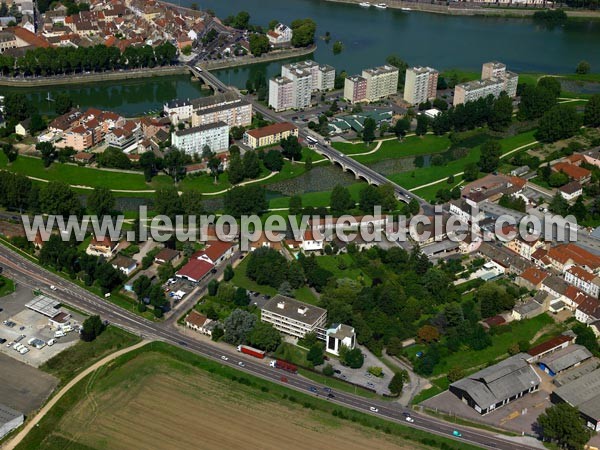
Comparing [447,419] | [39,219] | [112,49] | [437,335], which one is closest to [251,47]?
[112,49]

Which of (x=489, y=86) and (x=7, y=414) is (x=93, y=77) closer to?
(x=489, y=86)

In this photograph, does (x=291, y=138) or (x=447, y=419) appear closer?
(x=447, y=419)

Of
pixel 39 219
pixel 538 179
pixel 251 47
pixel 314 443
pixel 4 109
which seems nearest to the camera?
pixel 314 443

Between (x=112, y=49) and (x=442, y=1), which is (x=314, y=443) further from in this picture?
(x=442, y=1)

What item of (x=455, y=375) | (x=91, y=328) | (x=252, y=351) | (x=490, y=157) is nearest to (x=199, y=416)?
(x=252, y=351)

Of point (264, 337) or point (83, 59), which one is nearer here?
point (264, 337)

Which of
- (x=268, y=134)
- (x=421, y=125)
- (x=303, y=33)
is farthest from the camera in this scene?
(x=303, y=33)

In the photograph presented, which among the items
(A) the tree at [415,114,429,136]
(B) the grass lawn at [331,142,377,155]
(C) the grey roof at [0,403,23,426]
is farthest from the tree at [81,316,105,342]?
(A) the tree at [415,114,429,136]

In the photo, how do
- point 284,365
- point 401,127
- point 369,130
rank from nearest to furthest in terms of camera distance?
1. point 284,365
2. point 369,130
3. point 401,127
